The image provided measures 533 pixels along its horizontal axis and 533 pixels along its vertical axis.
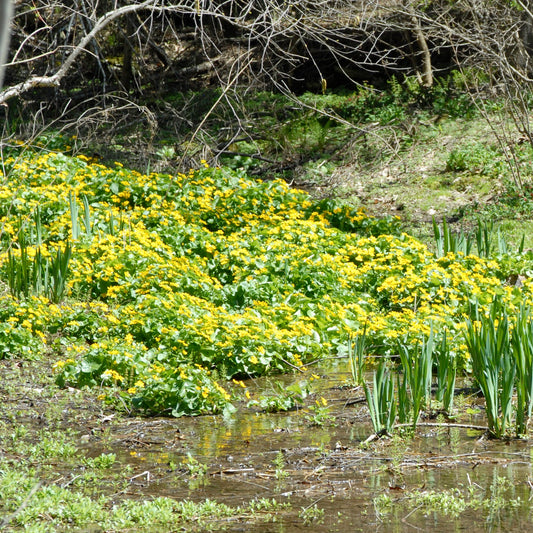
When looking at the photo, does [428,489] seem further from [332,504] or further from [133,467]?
[133,467]

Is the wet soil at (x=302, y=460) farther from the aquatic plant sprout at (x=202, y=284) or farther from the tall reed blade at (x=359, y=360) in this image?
the aquatic plant sprout at (x=202, y=284)

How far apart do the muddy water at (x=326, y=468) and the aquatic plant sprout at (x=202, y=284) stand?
0.39 m

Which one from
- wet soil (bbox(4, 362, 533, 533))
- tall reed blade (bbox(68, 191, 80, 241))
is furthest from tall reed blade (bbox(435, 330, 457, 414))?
tall reed blade (bbox(68, 191, 80, 241))

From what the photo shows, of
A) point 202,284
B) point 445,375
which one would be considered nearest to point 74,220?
point 202,284

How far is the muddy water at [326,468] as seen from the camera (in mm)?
3215

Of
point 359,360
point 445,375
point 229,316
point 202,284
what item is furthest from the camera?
point 202,284

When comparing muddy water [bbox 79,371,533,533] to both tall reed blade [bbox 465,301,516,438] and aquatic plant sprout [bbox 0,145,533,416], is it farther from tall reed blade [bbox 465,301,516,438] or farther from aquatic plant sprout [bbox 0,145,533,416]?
aquatic plant sprout [bbox 0,145,533,416]

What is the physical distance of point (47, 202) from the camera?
807 centimetres

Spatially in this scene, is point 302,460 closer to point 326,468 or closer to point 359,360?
point 326,468

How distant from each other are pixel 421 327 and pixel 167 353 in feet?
6.01

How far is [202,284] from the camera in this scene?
6688 millimetres

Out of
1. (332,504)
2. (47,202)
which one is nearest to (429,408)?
(332,504)

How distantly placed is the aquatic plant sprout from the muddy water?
39 centimetres

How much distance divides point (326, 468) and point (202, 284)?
3.11 meters
